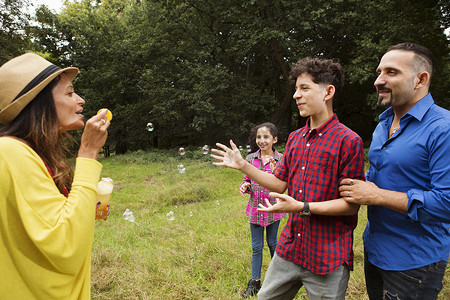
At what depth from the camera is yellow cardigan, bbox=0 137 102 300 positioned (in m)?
1.06

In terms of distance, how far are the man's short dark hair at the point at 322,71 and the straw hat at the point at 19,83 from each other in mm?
1496

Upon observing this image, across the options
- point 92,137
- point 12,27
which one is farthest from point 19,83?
point 12,27

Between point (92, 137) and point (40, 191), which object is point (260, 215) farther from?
point (40, 191)

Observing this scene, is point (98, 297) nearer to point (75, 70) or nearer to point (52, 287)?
point (52, 287)

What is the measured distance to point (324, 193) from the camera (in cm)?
185

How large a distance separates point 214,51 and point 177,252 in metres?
14.3

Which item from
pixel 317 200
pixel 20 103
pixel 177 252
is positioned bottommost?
pixel 177 252

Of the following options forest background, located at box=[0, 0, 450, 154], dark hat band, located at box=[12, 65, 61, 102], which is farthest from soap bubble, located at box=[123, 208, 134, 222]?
forest background, located at box=[0, 0, 450, 154]

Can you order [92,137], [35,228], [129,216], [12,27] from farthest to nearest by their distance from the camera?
[12,27], [129,216], [92,137], [35,228]

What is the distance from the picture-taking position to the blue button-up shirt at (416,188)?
1.50m

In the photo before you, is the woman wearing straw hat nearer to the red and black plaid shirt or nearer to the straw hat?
the straw hat

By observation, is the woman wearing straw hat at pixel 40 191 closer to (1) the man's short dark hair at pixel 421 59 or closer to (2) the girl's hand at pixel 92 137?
(2) the girl's hand at pixel 92 137

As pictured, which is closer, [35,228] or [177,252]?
[35,228]

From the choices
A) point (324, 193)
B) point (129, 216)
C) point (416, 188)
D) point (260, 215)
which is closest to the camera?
point (416, 188)
